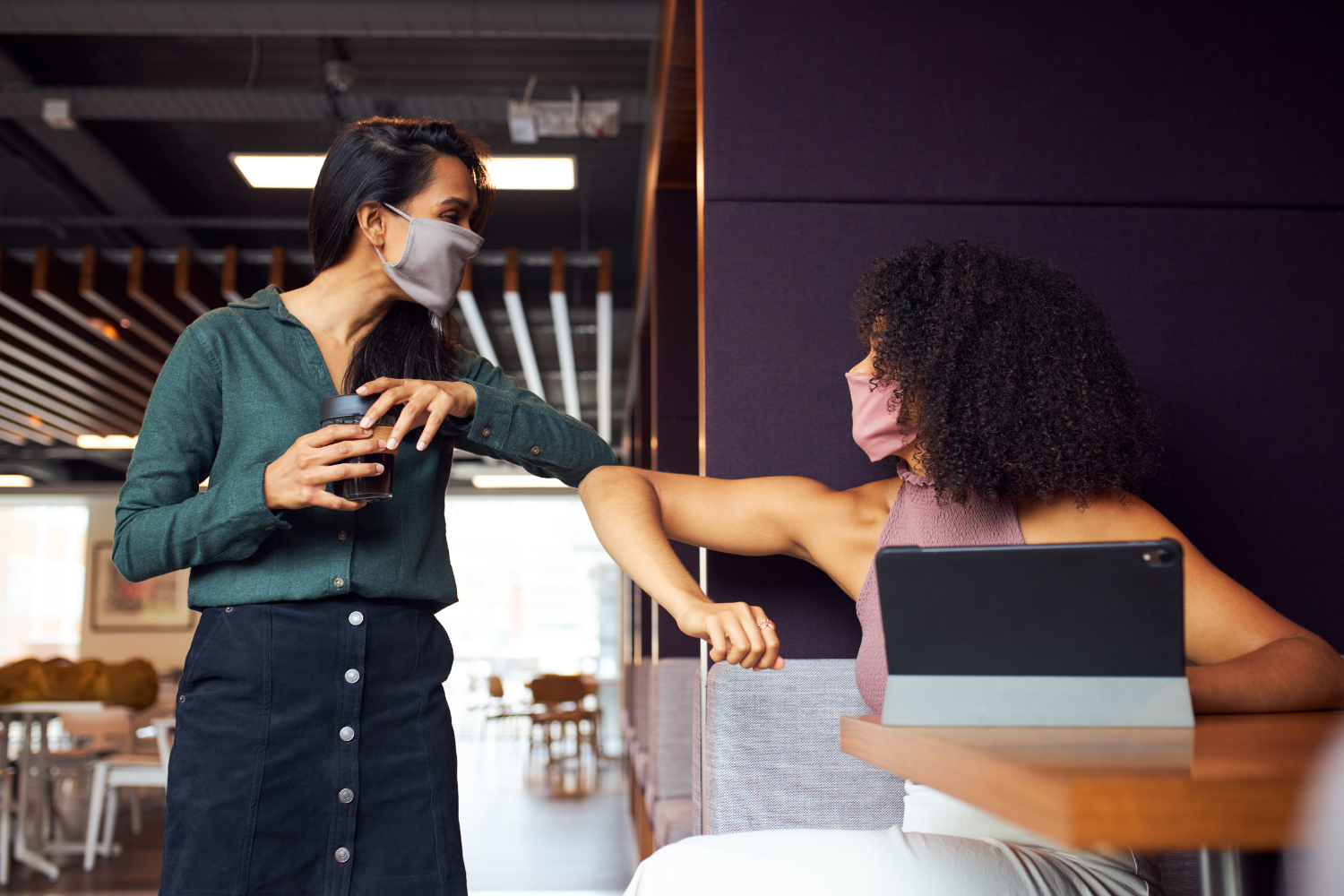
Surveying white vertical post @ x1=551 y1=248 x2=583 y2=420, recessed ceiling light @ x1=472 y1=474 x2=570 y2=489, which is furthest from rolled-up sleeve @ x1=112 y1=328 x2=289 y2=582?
recessed ceiling light @ x1=472 y1=474 x2=570 y2=489

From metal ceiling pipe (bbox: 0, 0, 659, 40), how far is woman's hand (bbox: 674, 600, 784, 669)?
14.0 feet

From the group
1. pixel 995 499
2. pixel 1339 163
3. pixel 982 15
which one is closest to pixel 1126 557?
pixel 995 499

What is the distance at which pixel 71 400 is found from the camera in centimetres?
884

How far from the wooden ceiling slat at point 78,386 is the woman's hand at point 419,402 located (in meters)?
6.99

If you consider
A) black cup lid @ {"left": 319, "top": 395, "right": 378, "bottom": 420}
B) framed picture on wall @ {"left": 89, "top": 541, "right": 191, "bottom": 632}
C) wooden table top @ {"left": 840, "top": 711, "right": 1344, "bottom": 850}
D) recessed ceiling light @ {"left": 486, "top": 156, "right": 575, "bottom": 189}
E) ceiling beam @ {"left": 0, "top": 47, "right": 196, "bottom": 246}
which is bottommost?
framed picture on wall @ {"left": 89, "top": 541, "right": 191, "bottom": 632}

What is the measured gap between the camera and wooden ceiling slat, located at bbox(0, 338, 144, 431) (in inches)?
296

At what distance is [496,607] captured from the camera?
14547 mm

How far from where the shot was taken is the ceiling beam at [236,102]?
201 inches

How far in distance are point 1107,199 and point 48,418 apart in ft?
33.3

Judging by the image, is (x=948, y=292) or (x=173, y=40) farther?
(x=173, y=40)

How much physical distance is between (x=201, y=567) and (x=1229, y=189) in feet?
6.94

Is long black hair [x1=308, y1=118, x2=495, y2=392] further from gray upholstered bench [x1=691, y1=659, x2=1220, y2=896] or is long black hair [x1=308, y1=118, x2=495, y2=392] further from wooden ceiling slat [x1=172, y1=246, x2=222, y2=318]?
wooden ceiling slat [x1=172, y1=246, x2=222, y2=318]

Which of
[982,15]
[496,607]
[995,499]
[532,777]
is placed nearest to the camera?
[995,499]

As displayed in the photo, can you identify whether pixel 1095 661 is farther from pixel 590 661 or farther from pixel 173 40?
pixel 590 661
